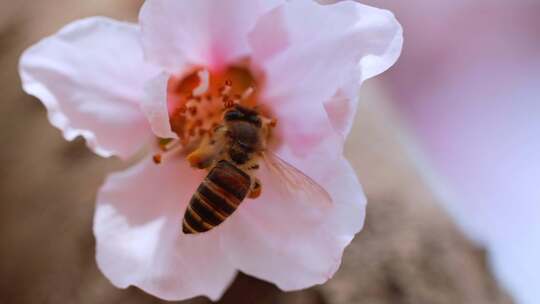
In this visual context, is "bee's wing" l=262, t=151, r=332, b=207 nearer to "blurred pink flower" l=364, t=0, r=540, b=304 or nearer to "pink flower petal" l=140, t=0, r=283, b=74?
"pink flower petal" l=140, t=0, r=283, b=74

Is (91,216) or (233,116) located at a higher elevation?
(233,116)

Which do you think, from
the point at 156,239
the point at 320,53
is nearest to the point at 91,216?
the point at 156,239

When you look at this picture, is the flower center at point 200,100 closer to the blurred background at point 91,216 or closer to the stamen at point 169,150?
the stamen at point 169,150

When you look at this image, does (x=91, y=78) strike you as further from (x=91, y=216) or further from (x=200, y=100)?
(x=91, y=216)

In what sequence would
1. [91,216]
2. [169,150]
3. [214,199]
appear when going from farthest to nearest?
[91,216] < [169,150] < [214,199]

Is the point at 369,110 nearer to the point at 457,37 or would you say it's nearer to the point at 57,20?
the point at 57,20

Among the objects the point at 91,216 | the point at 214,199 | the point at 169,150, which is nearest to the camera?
the point at 214,199

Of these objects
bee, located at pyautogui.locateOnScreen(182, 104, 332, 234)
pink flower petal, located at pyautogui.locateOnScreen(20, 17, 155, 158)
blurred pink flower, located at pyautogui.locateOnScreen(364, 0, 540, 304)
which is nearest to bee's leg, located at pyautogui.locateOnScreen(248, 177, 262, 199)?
bee, located at pyautogui.locateOnScreen(182, 104, 332, 234)

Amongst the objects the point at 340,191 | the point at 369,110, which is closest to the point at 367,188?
the point at 369,110
